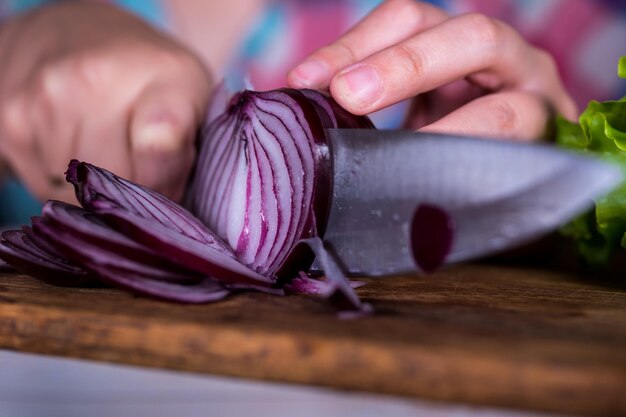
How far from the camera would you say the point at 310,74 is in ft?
3.79

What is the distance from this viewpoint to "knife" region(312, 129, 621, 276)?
756 mm

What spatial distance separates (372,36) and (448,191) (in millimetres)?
529

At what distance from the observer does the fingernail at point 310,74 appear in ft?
3.78

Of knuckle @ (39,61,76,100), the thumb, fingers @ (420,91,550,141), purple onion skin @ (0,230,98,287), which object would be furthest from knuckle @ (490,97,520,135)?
knuckle @ (39,61,76,100)

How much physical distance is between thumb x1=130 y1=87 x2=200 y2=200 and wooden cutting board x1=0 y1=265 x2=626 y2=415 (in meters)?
0.39

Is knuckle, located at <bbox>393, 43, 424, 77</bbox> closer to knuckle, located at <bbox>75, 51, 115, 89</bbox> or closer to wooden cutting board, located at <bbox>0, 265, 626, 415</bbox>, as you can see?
wooden cutting board, located at <bbox>0, 265, 626, 415</bbox>

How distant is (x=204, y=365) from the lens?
2.50 ft

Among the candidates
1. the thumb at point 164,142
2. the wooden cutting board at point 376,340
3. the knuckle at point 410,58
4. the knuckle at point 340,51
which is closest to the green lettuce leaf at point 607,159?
the wooden cutting board at point 376,340

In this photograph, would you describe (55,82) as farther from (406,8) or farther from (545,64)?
(545,64)

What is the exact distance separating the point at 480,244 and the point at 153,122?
704 millimetres

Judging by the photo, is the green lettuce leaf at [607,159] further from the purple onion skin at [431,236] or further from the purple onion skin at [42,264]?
the purple onion skin at [42,264]

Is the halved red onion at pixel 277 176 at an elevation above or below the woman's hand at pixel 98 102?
below

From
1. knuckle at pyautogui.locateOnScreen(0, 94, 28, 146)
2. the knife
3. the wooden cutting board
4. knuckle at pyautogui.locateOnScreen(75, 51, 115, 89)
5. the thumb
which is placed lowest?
the wooden cutting board

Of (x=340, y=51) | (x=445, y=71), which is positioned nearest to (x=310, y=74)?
(x=340, y=51)
